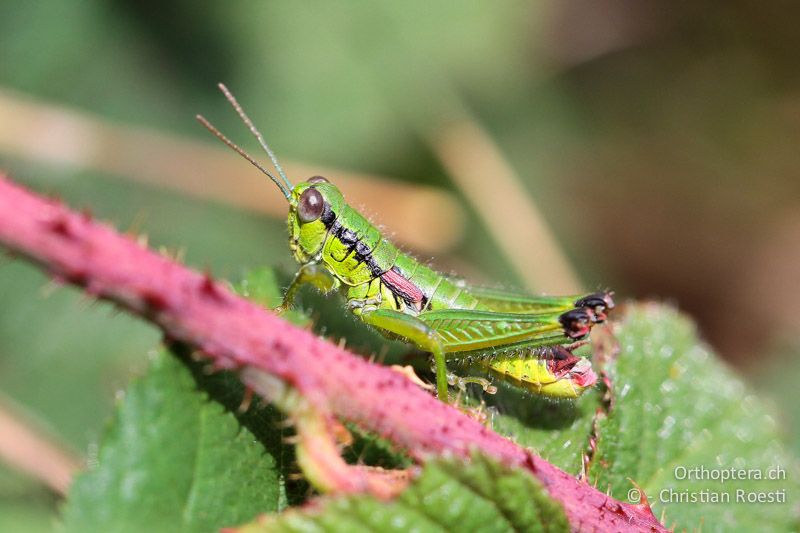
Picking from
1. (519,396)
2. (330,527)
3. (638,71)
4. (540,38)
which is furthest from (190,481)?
(638,71)

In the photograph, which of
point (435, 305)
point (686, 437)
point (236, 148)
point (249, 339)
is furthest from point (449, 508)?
point (236, 148)

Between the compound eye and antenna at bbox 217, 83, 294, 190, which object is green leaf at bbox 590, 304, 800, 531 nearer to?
the compound eye

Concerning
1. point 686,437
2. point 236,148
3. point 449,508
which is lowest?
point 449,508

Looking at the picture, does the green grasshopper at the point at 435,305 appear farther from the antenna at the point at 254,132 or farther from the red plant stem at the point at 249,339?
the red plant stem at the point at 249,339

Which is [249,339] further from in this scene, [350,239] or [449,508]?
[350,239]

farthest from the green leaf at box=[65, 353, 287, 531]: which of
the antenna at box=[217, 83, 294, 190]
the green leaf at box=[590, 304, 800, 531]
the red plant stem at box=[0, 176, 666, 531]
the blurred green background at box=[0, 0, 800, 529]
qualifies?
the blurred green background at box=[0, 0, 800, 529]

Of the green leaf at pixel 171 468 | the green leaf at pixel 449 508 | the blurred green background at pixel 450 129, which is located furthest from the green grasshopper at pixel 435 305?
the blurred green background at pixel 450 129

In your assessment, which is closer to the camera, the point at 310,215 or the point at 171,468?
the point at 171,468
